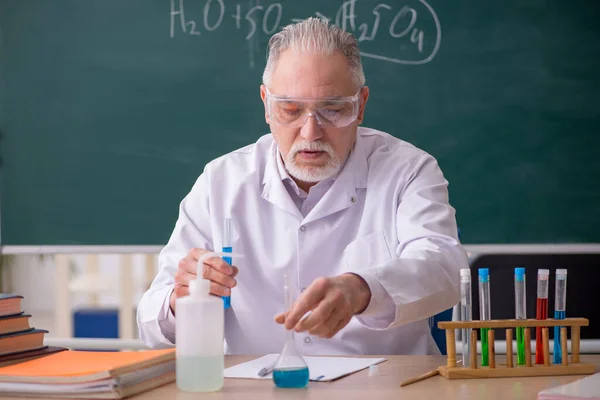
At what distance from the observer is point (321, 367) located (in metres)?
1.42

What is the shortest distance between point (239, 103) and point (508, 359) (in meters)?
1.80

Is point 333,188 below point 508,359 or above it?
above

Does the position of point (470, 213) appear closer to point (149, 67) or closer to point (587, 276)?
point (587, 276)

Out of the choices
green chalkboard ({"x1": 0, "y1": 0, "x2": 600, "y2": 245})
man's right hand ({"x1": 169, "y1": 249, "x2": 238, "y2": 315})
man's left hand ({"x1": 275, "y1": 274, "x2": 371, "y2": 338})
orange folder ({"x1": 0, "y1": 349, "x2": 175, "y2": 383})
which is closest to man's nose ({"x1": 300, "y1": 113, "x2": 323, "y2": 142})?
man's right hand ({"x1": 169, "y1": 249, "x2": 238, "y2": 315})

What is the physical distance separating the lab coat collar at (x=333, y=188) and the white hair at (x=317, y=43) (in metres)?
0.20

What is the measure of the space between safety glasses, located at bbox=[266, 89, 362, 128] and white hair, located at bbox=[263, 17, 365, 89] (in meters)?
0.08

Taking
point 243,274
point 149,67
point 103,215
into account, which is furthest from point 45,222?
point 243,274

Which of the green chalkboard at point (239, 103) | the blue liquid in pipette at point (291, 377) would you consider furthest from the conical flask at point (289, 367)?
the green chalkboard at point (239, 103)

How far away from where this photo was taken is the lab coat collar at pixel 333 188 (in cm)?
189

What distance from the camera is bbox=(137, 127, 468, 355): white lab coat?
1776mm

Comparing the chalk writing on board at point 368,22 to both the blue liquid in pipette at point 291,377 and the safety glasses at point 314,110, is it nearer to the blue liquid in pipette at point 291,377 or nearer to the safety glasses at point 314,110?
the safety glasses at point 314,110

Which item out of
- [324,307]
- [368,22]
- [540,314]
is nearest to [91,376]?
[324,307]

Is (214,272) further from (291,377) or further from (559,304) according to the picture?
(559,304)

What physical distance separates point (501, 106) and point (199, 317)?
75.6 inches
